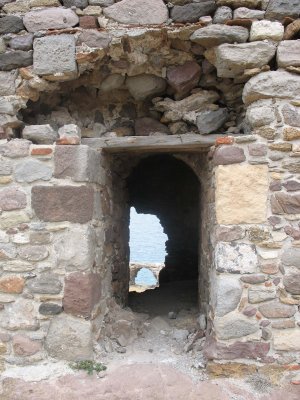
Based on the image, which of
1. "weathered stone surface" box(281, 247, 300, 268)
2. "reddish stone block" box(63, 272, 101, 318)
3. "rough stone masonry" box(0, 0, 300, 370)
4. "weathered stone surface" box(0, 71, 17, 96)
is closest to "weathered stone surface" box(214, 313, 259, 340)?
"rough stone masonry" box(0, 0, 300, 370)

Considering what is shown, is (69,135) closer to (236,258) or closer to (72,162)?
(72,162)

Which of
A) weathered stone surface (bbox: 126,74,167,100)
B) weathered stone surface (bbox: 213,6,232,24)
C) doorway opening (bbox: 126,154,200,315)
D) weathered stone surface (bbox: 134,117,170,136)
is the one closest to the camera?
weathered stone surface (bbox: 213,6,232,24)

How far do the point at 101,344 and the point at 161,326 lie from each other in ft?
2.42

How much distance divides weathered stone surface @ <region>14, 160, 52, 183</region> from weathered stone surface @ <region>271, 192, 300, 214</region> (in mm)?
1621

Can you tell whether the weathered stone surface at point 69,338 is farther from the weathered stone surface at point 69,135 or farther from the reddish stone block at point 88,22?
the reddish stone block at point 88,22

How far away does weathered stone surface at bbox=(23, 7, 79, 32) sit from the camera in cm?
290

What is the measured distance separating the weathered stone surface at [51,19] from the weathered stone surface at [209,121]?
1.19m

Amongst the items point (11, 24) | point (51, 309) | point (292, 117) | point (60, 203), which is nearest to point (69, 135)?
point (60, 203)

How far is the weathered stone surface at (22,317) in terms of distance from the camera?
2.85m

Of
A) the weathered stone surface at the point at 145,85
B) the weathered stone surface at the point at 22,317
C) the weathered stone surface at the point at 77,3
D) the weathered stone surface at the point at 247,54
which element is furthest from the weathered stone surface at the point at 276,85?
the weathered stone surface at the point at 22,317

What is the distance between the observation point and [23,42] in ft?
9.55

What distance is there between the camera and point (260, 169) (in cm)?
271

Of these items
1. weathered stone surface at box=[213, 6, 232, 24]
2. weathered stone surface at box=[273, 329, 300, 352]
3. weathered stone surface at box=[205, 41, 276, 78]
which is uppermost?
weathered stone surface at box=[213, 6, 232, 24]

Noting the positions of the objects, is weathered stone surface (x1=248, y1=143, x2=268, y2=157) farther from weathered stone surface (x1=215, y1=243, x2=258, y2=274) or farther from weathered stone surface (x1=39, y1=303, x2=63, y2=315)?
weathered stone surface (x1=39, y1=303, x2=63, y2=315)
